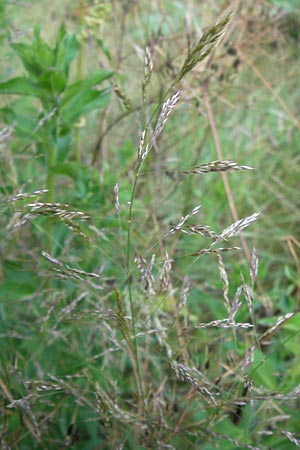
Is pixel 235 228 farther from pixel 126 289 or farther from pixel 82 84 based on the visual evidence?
pixel 82 84

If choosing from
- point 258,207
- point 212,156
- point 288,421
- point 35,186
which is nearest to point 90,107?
point 35,186

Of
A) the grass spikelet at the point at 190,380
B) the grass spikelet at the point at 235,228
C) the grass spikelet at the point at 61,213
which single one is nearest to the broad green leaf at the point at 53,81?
the grass spikelet at the point at 61,213

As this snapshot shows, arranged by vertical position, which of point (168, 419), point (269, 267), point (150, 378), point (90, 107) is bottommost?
point (269, 267)

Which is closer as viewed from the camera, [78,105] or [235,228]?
[235,228]

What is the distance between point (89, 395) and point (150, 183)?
102 cm

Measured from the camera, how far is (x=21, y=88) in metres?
1.54

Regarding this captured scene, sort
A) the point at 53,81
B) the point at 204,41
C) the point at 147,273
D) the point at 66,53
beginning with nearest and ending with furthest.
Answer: the point at 204,41 < the point at 147,273 < the point at 53,81 < the point at 66,53

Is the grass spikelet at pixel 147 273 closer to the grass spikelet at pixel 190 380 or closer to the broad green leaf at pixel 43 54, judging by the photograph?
the grass spikelet at pixel 190 380

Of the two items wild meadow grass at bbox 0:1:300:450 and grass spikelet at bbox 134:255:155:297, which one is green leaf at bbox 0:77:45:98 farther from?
grass spikelet at bbox 134:255:155:297

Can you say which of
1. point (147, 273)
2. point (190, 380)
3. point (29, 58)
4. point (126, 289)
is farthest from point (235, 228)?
point (29, 58)

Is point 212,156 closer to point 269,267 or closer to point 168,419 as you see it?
point 269,267

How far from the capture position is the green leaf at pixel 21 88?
152 cm

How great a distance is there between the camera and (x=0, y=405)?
1.22 meters

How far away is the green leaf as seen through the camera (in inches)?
60.0
